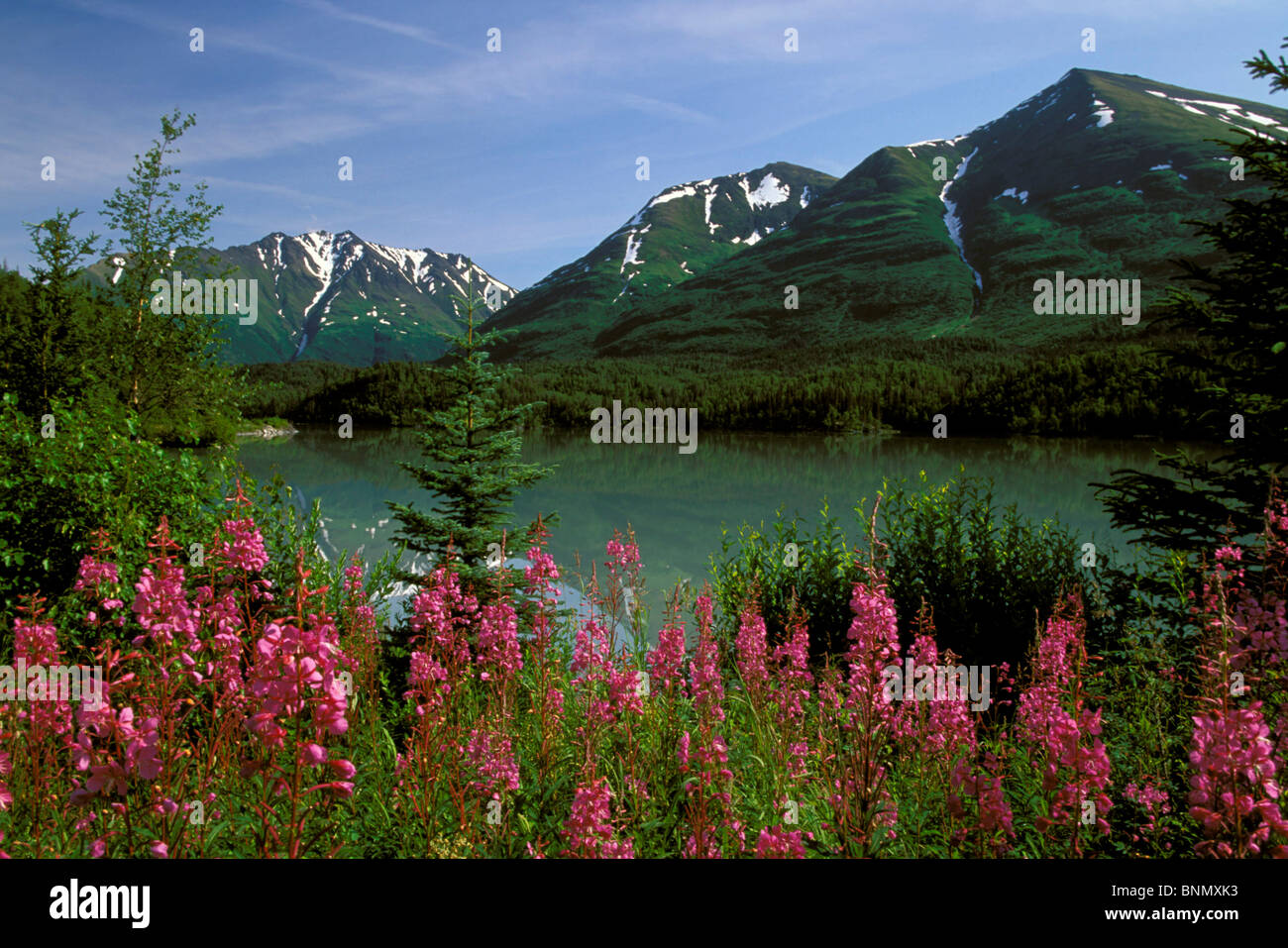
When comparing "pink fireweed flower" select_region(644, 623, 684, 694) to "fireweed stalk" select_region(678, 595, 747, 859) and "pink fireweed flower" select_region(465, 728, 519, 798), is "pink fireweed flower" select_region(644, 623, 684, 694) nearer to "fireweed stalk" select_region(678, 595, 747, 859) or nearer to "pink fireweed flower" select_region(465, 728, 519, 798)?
"fireweed stalk" select_region(678, 595, 747, 859)

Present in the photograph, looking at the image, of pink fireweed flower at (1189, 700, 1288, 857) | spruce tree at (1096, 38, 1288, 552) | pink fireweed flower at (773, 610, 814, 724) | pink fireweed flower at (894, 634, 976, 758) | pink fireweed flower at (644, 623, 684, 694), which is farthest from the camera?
spruce tree at (1096, 38, 1288, 552)

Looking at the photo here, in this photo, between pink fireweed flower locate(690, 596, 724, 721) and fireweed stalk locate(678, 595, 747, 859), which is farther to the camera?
pink fireweed flower locate(690, 596, 724, 721)

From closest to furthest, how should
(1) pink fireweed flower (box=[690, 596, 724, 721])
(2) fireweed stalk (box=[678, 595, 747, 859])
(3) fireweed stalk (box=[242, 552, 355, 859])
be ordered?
(3) fireweed stalk (box=[242, 552, 355, 859]) < (2) fireweed stalk (box=[678, 595, 747, 859]) < (1) pink fireweed flower (box=[690, 596, 724, 721])

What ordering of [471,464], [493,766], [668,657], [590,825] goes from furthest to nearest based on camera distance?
[471,464] → [668,657] → [493,766] → [590,825]

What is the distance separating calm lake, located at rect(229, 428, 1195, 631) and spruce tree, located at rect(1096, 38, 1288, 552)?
4.02ft

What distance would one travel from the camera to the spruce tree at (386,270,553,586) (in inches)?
346

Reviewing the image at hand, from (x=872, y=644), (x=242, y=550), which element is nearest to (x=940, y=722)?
(x=872, y=644)

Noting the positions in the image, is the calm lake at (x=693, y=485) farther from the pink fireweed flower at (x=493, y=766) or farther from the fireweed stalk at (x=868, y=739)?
the fireweed stalk at (x=868, y=739)

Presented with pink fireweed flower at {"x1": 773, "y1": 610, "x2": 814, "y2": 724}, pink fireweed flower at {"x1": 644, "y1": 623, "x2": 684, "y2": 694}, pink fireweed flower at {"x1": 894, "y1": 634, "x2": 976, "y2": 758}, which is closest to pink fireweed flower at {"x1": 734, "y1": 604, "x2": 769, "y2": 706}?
pink fireweed flower at {"x1": 773, "y1": 610, "x2": 814, "y2": 724}

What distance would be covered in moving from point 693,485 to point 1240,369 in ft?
110

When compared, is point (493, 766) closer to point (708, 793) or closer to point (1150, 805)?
point (708, 793)

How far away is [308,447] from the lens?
239ft

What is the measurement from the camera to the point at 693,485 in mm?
40750

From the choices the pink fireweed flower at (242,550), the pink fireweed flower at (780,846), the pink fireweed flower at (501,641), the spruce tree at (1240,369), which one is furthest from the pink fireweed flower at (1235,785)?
the spruce tree at (1240,369)
